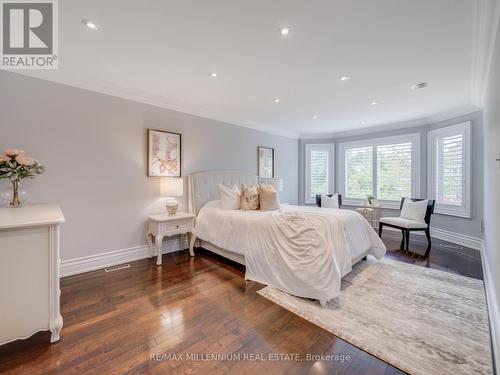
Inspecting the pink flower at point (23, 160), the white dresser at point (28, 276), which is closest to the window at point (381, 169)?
the white dresser at point (28, 276)

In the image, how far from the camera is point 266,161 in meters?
5.50

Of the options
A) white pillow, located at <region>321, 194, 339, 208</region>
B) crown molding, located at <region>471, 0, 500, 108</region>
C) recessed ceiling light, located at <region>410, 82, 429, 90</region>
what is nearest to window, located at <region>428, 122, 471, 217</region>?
crown molding, located at <region>471, 0, 500, 108</region>

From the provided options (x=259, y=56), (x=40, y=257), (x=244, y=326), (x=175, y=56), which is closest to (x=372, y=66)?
(x=259, y=56)

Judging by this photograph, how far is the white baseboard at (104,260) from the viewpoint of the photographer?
2838mm

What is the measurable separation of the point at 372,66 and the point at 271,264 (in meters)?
2.62

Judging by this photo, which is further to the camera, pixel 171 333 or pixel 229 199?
pixel 229 199

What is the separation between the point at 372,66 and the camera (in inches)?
103

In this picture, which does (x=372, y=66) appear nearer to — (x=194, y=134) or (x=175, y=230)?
(x=194, y=134)

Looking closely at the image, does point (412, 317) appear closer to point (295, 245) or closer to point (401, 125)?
point (295, 245)

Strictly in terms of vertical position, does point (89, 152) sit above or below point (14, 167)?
above

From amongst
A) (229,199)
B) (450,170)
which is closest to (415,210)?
(450,170)

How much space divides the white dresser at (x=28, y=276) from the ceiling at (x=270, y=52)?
171 centimetres

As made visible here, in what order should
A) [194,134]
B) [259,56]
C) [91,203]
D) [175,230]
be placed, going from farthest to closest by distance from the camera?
[194,134], [175,230], [91,203], [259,56]

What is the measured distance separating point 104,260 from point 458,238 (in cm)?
615
